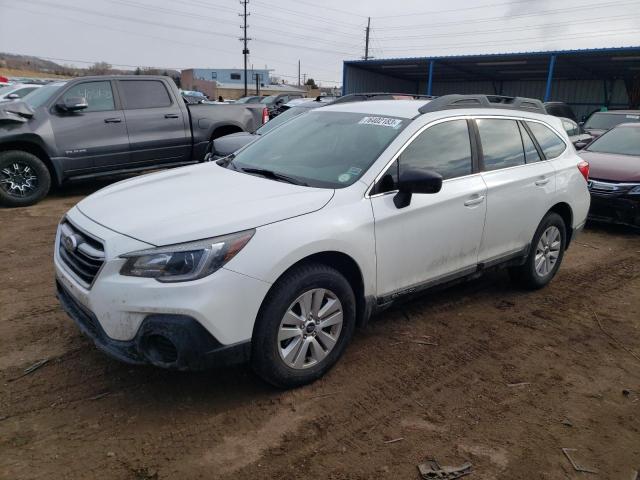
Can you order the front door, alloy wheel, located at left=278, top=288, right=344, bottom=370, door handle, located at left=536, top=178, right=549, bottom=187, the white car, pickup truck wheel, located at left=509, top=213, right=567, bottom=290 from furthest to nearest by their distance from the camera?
pickup truck wheel, located at left=509, top=213, right=567, bottom=290, door handle, located at left=536, top=178, right=549, bottom=187, the front door, alloy wheel, located at left=278, top=288, right=344, bottom=370, the white car

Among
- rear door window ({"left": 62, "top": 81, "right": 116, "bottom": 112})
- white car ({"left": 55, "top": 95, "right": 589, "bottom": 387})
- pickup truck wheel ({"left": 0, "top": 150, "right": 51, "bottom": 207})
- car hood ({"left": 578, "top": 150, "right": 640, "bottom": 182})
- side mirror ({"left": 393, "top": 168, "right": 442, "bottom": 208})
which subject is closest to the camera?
white car ({"left": 55, "top": 95, "right": 589, "bottom": 387})

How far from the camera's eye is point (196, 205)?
120 inches

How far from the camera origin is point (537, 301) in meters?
4.80

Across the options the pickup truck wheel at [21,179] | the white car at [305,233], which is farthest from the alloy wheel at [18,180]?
the white car at [305,233]

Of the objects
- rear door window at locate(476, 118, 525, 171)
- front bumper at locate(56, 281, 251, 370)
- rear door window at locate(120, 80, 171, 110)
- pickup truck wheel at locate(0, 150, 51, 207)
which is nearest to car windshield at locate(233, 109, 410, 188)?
rear door window at locate(476, 118, 525, 171)

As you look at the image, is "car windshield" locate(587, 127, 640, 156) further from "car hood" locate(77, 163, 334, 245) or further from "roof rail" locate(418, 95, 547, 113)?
"car hood" locate(77, 163, 334, 245)

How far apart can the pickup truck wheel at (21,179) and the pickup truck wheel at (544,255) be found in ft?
21.8

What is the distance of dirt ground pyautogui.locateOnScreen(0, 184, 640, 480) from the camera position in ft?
8.43

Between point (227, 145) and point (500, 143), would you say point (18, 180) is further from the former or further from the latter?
point (500, 143)

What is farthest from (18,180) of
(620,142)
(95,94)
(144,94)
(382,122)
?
(620,142)

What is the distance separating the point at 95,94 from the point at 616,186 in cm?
791

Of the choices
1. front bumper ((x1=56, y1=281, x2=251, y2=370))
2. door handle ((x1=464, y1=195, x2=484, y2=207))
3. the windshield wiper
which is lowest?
front bumper ((x1=56, y1=281, x2=251, y2=370))

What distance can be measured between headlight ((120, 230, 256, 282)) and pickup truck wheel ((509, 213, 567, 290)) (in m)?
3.18

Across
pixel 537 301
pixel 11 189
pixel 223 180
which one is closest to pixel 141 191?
pixel 223 180
